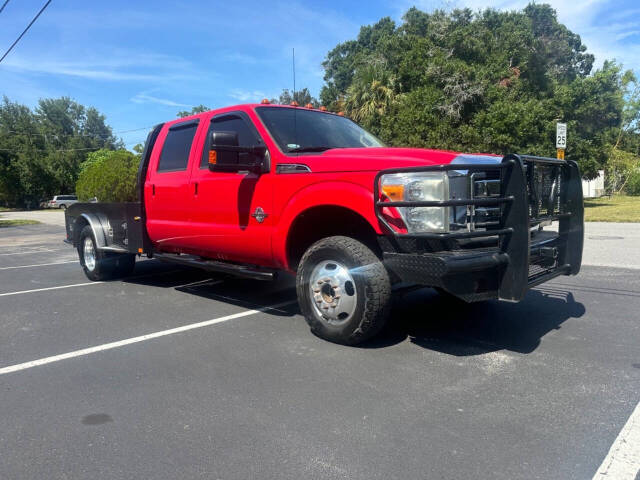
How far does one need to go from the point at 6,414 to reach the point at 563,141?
10001 millimetres

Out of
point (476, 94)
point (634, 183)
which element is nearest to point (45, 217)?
point (476, 94)

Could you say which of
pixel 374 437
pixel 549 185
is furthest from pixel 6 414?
pixel 549 185

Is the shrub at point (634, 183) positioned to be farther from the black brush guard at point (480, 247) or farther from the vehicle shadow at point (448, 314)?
the black brush guard at point (480, 247)

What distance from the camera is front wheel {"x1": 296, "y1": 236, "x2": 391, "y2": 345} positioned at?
3.99m

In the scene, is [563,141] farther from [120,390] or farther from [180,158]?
[120,390]

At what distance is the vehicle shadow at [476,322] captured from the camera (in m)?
4.36

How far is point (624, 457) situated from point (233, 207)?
12.7ft

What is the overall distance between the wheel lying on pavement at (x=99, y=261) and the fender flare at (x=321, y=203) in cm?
360

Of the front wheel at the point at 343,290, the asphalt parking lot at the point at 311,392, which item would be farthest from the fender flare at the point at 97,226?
the front wheel at the point at 343,290

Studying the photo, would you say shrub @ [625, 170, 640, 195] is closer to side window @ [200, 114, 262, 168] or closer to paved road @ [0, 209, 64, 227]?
paved road @ [0, 209, 64, 227]

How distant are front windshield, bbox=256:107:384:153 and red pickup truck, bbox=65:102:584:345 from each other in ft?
0.06

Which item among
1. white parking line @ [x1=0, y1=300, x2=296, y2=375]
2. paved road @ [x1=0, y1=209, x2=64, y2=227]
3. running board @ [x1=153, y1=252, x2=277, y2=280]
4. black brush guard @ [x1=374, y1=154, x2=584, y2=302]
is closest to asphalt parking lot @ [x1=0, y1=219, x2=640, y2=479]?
white parking line @ [x1=0, y1=300, x2=296, y2=375]

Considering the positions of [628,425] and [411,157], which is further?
[411,157]

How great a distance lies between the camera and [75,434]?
2.89 meters
